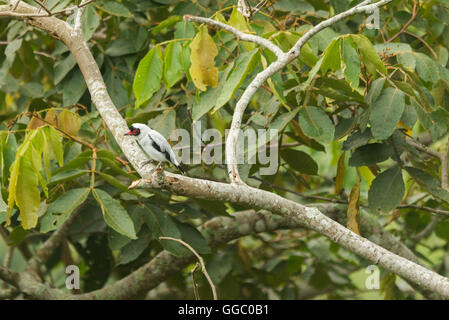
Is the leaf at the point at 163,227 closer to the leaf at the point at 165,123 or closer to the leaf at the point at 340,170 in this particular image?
the leaf at the point at 165,123

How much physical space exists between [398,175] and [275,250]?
7.63ft

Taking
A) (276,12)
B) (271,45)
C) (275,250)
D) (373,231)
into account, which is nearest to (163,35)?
(276,12)

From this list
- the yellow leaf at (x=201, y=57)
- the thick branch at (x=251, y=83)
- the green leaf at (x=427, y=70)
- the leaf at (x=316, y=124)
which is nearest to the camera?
the thick branch at (x=251, y=83)

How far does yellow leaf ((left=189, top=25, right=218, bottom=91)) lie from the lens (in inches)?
105

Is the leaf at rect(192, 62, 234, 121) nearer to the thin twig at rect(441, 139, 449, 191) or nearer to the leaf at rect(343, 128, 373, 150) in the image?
the leaf at rect(343, 128, 373, 150)

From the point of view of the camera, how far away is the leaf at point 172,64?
2.79 m

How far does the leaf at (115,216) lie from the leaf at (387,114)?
1130 millimetres

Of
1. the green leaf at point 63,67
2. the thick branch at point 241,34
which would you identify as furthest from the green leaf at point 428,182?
the green leaf at point 63,67

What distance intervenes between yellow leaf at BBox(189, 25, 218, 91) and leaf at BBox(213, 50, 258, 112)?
14 cm

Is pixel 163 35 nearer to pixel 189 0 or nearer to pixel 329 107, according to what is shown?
pixel 189 0

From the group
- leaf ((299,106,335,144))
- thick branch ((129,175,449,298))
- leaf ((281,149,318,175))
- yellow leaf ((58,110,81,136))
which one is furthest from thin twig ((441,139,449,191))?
yellow leaf ((58,110,81,136))

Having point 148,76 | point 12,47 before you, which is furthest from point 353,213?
point 12,47

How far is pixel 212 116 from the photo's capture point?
131 inches

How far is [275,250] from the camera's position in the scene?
5195mm
